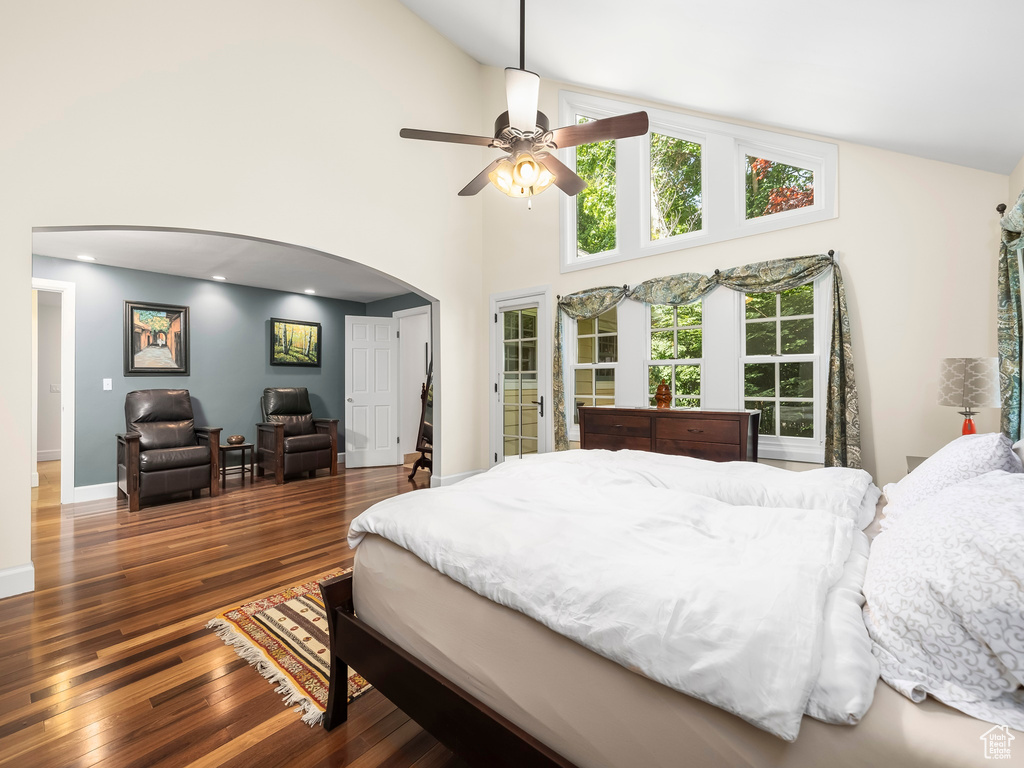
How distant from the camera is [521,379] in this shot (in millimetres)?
5156

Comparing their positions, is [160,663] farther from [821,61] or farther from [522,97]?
[821,61]

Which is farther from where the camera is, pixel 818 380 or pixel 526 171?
pixel 818 380

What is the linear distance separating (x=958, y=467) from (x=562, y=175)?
2073 millimetres

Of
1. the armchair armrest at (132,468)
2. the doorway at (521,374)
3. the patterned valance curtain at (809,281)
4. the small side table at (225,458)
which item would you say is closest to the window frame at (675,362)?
the patterned valance curtain at (809,281)

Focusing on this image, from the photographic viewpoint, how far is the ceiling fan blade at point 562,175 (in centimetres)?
239

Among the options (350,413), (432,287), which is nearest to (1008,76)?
(432,287)

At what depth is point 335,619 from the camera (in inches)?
63.4

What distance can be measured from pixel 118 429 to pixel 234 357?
144cm

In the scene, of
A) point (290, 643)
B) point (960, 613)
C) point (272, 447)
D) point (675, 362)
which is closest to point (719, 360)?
point (675, 362)

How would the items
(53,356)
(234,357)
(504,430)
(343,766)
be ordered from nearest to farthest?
(343,766)
(504,430)
(234,357)
(53,356)

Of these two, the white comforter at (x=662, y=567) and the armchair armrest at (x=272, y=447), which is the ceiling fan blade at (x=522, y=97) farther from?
the armchair armrest at (x=272, y=447)

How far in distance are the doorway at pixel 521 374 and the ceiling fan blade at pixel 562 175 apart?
222 centimetres

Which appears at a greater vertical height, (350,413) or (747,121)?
(747,121)

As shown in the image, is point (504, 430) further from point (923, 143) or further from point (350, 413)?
point (923, 143)
